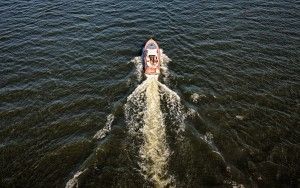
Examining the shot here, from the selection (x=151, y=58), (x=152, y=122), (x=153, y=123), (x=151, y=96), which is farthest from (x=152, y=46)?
(x=153, y=123)

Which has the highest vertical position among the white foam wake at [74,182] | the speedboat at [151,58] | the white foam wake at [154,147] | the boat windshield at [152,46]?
the boat windshield at [152,46]

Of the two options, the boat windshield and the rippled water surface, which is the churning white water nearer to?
the rippled water surface

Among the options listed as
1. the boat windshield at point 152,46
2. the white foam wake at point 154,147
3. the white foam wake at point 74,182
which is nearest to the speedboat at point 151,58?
the boat windshield at point 152,46

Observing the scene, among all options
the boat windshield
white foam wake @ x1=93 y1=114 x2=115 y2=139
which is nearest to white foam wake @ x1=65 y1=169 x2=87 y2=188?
white foam wake @ x1=93 y1=114 x2=115 y2=139

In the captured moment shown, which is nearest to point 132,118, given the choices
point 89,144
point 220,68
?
point 89,144

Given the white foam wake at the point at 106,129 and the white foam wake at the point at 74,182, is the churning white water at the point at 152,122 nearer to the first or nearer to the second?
the white foam wake at the point at 106,129
